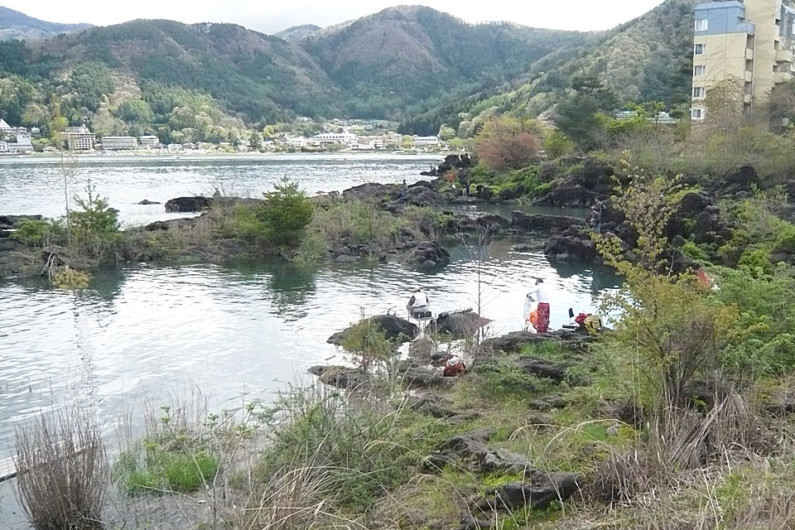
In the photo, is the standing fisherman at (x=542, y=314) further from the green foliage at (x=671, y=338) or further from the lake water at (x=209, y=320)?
the green foliage at (x=671, y=338)

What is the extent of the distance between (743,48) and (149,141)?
322 feet

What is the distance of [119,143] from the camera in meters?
122

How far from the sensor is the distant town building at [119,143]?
121 m

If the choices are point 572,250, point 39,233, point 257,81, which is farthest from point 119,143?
point 572,250

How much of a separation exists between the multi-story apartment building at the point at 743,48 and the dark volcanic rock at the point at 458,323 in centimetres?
4365

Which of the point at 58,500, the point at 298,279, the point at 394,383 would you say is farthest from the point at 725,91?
the point at 58,500

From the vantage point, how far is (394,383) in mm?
8883

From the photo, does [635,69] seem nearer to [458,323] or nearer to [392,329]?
[458,323]

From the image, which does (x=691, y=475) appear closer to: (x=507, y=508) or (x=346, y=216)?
(x=507, y=508)

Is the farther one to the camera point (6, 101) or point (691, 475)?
point (6, 101)

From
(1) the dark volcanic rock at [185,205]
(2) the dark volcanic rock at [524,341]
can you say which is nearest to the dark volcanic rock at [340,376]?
(2) the dark volcanic rock at [524,341]

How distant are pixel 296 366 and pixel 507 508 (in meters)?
7.68

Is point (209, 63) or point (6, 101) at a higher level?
point (209, 63)

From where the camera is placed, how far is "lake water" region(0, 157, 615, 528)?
38.8ft
